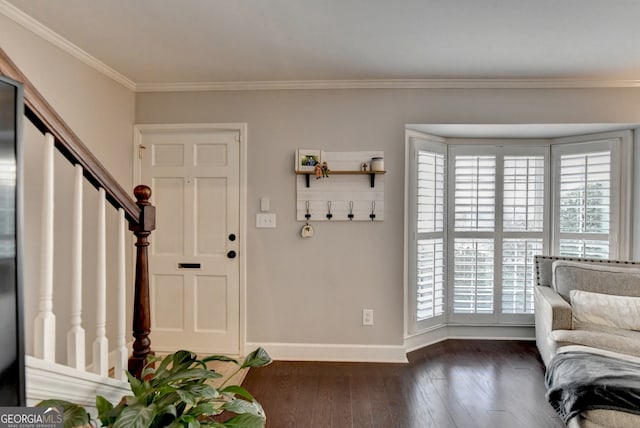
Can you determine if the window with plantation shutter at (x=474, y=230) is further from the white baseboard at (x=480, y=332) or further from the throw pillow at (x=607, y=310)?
the throw pillow at (x=607, y=310)

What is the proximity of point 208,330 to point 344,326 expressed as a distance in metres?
1.21

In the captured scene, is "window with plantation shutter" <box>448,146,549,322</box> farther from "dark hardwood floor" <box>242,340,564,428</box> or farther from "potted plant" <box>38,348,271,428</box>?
"potted plant" <box>38,348,271,428</box>

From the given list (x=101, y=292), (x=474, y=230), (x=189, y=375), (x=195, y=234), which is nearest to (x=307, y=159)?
(x=195, y=234)

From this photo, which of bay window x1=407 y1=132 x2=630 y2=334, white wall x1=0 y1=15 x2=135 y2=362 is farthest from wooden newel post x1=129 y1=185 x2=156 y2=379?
bay window x1=407 y1=132 x2=630 y2=334

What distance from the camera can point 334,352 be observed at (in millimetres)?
3004

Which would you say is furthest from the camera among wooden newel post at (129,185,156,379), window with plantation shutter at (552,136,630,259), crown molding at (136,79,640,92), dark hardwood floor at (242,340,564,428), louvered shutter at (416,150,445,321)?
louvered shutter at (416,150,445,321)

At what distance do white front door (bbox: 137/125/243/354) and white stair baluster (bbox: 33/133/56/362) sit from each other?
6.20 ft

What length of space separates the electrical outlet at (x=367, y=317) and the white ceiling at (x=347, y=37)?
200 cm

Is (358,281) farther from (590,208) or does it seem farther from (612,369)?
(590,208)

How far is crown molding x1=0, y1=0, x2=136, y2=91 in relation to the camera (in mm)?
1943

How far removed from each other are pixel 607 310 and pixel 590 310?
0.32ft

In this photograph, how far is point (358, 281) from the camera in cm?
302

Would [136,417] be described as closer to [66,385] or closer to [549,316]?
[66,385]

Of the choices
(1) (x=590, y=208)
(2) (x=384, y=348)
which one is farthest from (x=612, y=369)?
(1) (x=590, y=208)
